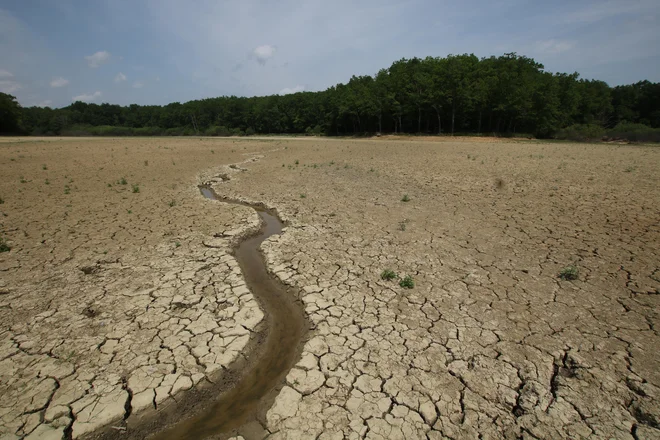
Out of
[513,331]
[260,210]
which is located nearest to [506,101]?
[260,210]

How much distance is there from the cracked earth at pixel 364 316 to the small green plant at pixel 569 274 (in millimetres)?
124

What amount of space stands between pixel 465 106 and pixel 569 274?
42.8 m

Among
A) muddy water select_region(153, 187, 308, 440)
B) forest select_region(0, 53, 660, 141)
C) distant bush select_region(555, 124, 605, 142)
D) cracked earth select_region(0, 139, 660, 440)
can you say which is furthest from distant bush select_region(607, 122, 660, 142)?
muddy water select_region(153, 187, 308, 440)

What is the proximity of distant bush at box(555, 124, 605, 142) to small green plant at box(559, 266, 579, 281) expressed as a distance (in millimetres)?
36666

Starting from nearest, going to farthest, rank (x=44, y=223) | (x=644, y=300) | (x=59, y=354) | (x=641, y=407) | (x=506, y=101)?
(x=641, y=407), (x=59, y=354), (x=644, y=300), (x=44, y=223), (x=506, y=101)

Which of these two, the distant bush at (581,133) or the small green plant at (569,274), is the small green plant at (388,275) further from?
the distant bush at (581,133)

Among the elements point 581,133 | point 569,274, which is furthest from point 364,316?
point 581,133

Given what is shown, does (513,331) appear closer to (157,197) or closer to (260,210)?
(260,210)

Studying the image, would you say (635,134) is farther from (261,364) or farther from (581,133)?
(261,364)

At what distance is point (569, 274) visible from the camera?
5176 millimetres

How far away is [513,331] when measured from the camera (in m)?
4.04

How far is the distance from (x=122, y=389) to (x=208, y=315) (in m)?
1.41

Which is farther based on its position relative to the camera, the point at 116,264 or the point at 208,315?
the point at 116,264

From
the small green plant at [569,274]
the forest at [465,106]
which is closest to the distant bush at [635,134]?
the forest at [465,106]
